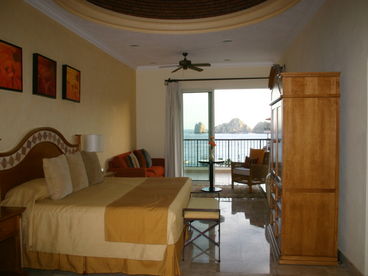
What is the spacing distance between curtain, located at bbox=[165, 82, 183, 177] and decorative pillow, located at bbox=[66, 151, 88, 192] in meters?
3.58

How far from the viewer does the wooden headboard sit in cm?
298

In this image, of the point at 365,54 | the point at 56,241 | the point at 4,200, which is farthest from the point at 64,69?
the point at 365,54

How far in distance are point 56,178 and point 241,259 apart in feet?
7.01

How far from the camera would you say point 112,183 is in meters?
4.00

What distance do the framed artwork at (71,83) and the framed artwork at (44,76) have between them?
240 millimetres

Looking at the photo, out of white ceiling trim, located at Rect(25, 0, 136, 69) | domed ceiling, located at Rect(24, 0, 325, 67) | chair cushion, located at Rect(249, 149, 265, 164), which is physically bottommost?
chair cushion, located at Rect(249, 149, 265, 164)

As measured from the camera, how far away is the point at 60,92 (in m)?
4.12

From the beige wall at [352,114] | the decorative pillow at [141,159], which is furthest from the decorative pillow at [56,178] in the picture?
the decorative pillow at [141,159]

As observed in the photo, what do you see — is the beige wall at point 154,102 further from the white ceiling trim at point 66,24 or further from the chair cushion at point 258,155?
the chair cushion at point 258,155

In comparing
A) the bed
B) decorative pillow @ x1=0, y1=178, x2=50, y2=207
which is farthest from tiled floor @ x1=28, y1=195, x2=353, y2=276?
decorative pillow @ x1=0, y1=178, x2=50, y2=207

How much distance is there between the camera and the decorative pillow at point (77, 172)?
11.2 feet

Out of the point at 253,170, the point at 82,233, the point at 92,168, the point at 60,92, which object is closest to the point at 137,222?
the point at 82,233

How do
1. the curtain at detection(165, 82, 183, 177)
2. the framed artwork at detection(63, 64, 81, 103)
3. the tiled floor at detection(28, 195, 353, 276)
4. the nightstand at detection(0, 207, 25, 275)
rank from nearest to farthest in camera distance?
the nightstand at detection(0, 207, 25, 275) < the tiled floor at detection(28, 195, 353, 276) < the framed artwork at detection(63, 64, 81, 103) < the curtain at detection(165, 82, 183, 177)

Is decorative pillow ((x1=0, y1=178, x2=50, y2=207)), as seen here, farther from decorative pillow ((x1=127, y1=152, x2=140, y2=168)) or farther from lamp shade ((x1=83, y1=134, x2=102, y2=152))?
decorative pillow ((x1=127, y1=152, x2=140, y2=168))
